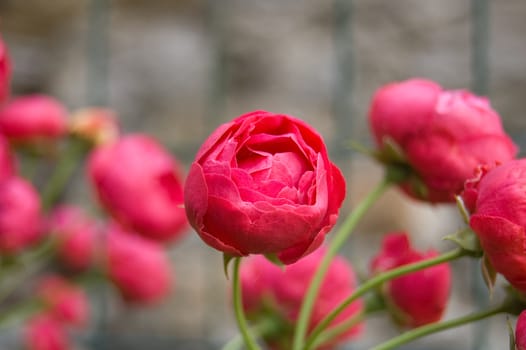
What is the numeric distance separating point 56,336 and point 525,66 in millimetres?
902

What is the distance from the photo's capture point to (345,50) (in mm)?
1142

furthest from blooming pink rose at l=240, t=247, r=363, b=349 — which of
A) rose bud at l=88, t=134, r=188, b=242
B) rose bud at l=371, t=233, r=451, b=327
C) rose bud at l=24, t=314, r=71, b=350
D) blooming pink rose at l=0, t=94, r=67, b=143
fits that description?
rose bud at l=24, t=314, r=71, b=350

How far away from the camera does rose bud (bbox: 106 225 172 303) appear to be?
2.77 feet

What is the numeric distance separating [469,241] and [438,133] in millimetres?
86

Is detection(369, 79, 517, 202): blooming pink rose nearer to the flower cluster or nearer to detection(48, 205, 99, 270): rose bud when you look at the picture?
the flower cluster

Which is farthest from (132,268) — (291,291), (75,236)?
(291,291)

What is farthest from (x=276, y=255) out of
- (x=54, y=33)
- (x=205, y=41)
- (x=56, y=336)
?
(x=54, y=33)

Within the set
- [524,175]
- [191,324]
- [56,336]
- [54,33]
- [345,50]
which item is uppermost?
[524,175]

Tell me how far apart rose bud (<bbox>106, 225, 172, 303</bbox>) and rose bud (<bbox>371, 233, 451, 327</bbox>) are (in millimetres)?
397

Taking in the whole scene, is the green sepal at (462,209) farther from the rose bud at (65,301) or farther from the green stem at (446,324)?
the rose bud at (65,301)

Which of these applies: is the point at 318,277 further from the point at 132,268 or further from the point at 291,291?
the point at 132,268

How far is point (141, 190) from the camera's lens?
68 cm

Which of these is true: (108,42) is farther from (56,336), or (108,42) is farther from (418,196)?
(418,196)

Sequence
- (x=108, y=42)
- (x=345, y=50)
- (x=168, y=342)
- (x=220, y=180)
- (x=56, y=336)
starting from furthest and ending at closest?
(x=108, y=42) → (x=168, y=342) → (x=345, y=50) → (x=56, y=336) → (x=220, y=180)
